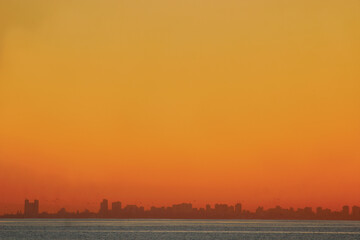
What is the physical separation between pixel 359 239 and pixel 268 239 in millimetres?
22698

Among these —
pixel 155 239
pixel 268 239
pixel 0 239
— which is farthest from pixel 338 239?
pixel 0 239

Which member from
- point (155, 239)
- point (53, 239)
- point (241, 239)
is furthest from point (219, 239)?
point (53, 239)

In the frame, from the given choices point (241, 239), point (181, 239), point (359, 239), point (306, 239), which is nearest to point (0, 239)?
point (181, 239)

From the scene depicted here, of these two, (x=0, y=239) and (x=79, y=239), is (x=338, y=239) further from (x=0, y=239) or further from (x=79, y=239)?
(x=0, y=239)

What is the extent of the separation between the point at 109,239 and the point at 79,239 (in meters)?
7.07

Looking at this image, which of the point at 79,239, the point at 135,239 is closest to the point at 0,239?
the point at 79,239

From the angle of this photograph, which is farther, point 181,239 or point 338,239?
point 338,239

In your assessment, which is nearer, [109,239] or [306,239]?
[109,239]

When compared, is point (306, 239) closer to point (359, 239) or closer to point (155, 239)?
point (359, 239)

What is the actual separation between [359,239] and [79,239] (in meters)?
69.0

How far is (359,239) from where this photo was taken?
167375mm

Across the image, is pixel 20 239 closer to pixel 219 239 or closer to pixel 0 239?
pixel 0 239

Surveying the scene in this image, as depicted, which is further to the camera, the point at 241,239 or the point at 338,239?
the point at 338,239

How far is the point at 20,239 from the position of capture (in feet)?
531
